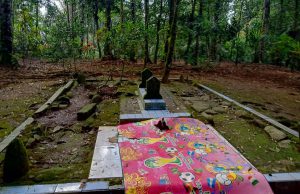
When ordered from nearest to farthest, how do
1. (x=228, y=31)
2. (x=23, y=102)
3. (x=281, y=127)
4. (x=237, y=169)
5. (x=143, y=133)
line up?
(x=237, y=169)
(x=143, y=133)
(x=281, y=127)
(x=23, y=102)
(x=228, y=31)

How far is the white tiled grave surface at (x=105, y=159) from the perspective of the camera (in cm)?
367

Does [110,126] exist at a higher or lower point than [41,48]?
lower

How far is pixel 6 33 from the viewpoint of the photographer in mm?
12391

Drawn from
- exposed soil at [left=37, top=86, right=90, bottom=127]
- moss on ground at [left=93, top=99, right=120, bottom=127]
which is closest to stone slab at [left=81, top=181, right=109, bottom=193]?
moss on ground at [left=93, top=99, right=120, bottom=127]

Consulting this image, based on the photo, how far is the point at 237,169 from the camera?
12.2 ft

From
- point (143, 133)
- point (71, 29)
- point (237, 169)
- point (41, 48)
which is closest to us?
point (237, 169)

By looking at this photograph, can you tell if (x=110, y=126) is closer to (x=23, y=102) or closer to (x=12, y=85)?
(x=23, y=102)

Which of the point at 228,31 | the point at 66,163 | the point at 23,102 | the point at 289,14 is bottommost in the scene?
the point at 66,163

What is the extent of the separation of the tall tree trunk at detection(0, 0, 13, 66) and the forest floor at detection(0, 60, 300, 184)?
82 cm

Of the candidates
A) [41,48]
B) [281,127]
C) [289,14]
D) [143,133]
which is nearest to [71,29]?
A: [41,48]

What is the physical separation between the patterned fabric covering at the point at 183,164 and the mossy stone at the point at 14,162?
135cm

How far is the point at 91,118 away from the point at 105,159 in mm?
2135

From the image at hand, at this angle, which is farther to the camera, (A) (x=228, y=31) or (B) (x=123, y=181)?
(A) (x=228, y=31)

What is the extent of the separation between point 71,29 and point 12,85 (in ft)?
11.1
